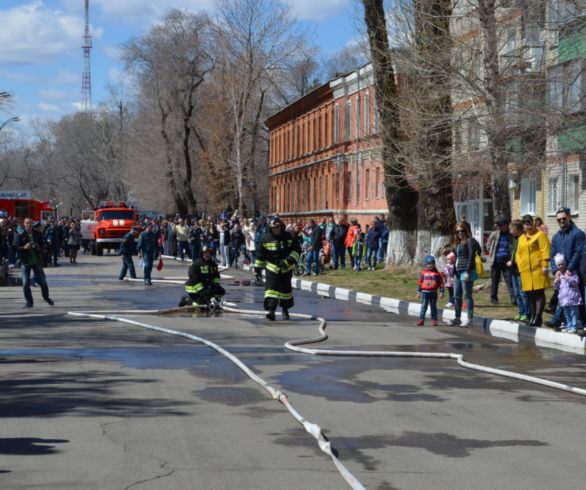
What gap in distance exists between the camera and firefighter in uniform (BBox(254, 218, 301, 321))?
1783 cm

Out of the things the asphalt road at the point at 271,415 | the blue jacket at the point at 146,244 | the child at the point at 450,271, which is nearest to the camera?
the asphalt road at the point at 271,415

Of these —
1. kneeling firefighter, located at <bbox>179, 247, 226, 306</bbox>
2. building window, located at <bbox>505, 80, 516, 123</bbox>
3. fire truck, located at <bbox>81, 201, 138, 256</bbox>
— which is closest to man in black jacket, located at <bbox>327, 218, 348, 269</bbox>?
building window, located at <bbox>505, 80, 516, 123</bbox>

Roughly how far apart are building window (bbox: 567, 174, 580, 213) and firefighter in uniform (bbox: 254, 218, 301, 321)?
18.4 metres

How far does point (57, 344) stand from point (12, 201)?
5618 centimetres

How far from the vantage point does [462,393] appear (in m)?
9.95

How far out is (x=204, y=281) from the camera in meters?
19.3

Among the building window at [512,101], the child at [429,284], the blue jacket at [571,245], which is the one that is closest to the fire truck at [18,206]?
the building window at [512,101]

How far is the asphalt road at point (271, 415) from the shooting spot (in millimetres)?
6527

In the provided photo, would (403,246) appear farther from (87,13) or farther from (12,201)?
(87,13)

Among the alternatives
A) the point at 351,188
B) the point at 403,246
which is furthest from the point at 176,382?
the point at 351,188

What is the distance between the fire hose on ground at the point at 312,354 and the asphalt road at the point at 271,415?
0.10 meters

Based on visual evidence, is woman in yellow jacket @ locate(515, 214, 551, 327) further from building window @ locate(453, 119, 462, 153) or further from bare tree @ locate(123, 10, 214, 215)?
bare tree @ locate(123, 10, 214, 215)

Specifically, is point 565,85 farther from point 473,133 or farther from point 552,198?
point 552,198

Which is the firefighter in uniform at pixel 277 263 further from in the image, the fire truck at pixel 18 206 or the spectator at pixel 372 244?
the fire truck at pixel 18 206
